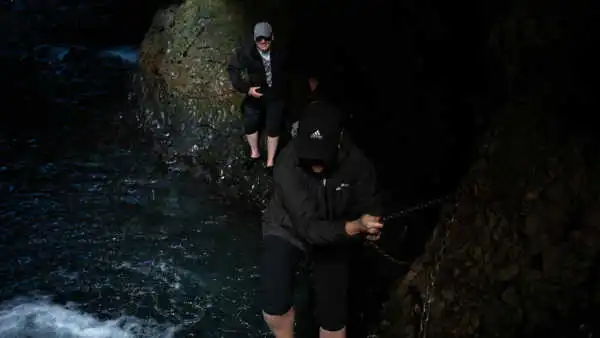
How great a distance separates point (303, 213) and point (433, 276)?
5.08ft

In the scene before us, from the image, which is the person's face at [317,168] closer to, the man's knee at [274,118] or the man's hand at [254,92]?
the man's hand at [254,92]

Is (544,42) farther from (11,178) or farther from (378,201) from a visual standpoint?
(11,178)

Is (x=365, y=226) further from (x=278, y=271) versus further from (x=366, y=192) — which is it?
(x=278, y=271)

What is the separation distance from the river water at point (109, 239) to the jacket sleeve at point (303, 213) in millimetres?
2301

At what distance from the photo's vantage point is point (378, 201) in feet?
17.2

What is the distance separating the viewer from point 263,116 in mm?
9508

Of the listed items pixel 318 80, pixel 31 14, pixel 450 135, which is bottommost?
pixel 450 135

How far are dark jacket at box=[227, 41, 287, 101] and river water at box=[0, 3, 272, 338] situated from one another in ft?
6.33

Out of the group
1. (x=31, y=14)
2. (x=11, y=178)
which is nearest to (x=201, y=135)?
(x=11, y=178)

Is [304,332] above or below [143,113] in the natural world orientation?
below

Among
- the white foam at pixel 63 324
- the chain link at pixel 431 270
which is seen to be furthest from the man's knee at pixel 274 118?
the chain link at pixel 431 270

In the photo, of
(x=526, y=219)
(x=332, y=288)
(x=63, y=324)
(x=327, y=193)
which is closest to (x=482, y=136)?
(x=526, y=219)

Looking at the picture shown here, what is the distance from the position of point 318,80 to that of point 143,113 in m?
7.06

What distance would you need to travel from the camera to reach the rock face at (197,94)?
33.8 feet
